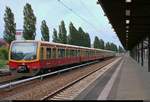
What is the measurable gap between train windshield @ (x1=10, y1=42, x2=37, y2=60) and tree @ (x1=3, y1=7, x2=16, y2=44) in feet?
178

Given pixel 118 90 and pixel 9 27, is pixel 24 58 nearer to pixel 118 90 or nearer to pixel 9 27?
pixel 118 90

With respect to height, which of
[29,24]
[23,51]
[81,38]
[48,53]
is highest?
[29,24]

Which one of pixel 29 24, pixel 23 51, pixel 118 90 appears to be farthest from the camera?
pixel 29 24

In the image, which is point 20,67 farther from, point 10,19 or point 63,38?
point 63,38

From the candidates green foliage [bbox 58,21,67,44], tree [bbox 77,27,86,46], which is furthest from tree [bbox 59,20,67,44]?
tree [bbox 77,27,86,46]

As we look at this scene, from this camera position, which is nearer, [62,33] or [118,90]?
[118,90]

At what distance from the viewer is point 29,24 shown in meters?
84.9

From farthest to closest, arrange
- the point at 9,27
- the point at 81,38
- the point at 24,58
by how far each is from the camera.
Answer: the point at 81,38 → the point at 9,27 → the point at 24,58

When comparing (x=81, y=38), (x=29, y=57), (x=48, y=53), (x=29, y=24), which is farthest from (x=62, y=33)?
(x=29, y=57)

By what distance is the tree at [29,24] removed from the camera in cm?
8394

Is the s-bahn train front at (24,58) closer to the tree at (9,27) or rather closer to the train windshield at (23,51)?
the train windshield at (23,51)

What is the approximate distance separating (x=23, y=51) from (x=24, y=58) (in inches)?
22.5

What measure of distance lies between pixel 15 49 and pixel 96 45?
144 metres

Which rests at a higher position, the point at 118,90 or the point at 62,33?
the point at 62,33
